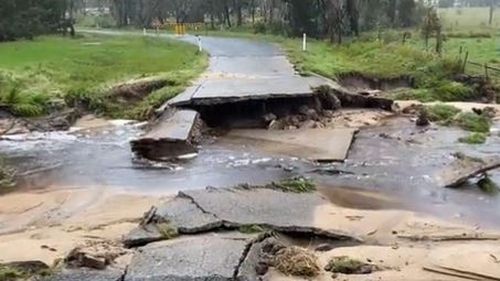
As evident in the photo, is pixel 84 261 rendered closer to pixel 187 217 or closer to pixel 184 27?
pixel 187 217

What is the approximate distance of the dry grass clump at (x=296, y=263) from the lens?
8367 mm

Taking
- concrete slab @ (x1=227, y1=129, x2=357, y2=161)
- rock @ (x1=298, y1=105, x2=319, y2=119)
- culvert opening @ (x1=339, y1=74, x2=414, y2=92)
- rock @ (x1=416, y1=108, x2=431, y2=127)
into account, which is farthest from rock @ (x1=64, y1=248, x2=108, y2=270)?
culvert opening @ (x1=339, y1=74, x2=414, y2=92)

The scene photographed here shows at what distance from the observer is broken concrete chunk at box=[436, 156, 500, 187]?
13180 mm

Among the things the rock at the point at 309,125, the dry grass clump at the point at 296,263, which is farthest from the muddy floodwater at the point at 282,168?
the dry grass clump at the point at 296,263

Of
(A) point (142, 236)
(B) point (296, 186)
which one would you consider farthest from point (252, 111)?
(A) point (142, 236)

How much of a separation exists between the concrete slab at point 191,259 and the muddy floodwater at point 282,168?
3515mm

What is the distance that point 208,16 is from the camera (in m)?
78.9

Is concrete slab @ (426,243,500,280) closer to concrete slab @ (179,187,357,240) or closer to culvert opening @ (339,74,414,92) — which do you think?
concrete slab @ (179,187,357,240)

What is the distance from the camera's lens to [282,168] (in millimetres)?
14367

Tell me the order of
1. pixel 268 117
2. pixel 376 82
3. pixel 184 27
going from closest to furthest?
1. pixel 268 117
2. pixel 376 82
3. pixel 184 27

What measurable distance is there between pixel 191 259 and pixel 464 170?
→ 7.04 m

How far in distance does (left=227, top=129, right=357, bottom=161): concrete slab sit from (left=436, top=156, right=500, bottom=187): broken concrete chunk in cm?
211

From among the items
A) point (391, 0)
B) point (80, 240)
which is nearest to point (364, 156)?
point (80, 240)

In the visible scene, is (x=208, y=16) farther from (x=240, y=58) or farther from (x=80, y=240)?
(x=80, y=240)
